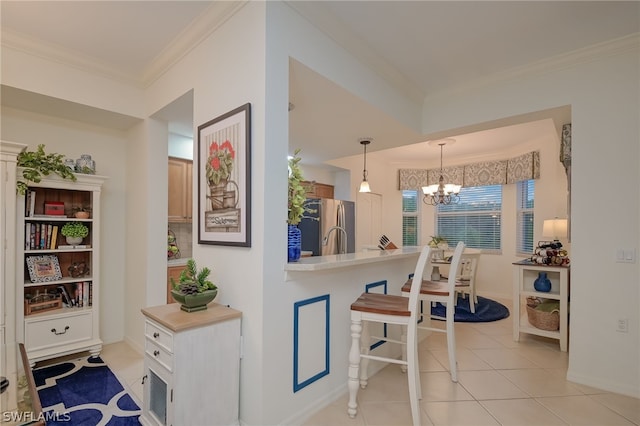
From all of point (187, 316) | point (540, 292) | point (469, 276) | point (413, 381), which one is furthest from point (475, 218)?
point (187, 316)

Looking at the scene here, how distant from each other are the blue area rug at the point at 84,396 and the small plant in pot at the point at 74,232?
3.53 feet

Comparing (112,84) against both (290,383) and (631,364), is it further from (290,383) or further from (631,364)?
(631,364)

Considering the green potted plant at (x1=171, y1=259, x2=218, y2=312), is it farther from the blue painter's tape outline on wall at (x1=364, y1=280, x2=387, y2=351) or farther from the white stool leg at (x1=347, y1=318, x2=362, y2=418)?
the blue painter's tape outline on wall at (x1=364, y1=280, x2=387, y2=351)

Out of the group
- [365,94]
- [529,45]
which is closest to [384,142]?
[365,94]

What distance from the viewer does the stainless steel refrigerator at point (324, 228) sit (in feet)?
14.9

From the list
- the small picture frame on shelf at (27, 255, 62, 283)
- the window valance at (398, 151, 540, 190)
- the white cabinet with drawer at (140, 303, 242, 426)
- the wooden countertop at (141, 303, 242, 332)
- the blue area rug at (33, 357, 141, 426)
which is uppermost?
the window valance at (398, 151, 540, 190)

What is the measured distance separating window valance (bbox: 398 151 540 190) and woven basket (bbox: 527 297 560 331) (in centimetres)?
253

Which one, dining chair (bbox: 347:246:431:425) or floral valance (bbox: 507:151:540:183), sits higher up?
floral valance (bbox: 507:151:540:183)

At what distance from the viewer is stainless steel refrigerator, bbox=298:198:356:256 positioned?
455cm

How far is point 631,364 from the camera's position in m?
2.34

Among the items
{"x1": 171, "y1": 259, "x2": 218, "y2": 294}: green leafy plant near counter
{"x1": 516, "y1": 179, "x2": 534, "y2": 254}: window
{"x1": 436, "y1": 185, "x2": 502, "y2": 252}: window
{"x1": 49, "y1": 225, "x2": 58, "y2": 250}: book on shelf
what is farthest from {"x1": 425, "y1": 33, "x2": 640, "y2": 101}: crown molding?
{"x1": 49, "y1": 225, "x2": 58, "y2": 250}: book on shelf

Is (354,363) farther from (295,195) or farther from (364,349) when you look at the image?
(295,195)

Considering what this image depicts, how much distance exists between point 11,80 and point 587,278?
15.6 feet

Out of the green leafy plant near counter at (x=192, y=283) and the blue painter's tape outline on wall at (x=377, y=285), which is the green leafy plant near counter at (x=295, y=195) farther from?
the blue painter's tape outline on wall at (x=377, y=285)
